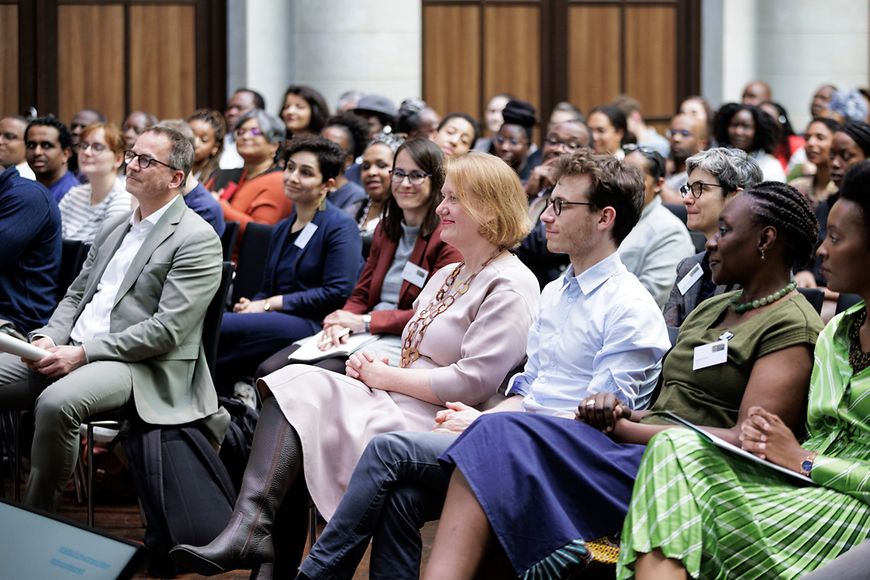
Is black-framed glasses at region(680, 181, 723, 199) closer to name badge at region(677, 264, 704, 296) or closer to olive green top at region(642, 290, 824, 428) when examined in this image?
name badge at region(677, 264, 704, 296)

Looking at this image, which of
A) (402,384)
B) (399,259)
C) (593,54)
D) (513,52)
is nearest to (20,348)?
(402,384)

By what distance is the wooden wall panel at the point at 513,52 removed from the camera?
11195 mm

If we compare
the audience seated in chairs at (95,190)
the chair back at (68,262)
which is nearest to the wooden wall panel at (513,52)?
the audience seated in chairs at (95,190)

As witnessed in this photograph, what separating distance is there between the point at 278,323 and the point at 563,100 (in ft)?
21.6

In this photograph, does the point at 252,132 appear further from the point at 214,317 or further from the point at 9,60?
the point at 9,60

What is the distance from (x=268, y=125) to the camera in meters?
7.02

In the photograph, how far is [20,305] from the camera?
17.1ft

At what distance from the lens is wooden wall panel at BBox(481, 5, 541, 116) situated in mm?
11195

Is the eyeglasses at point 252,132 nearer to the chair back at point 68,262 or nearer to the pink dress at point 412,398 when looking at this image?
the chair back at point 68,262

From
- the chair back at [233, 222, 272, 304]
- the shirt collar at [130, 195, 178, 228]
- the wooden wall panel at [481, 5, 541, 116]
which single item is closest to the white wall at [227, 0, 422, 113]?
the wooden wall panel at [481, 5, 541, 116]

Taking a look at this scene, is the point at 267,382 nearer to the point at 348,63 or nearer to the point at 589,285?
the point at 589,285

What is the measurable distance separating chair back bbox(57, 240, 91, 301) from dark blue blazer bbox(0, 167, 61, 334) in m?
0.06

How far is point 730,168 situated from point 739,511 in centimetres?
178

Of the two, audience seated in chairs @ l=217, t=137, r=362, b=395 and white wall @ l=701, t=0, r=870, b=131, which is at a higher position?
white wall @ l=701, t=0, r=870, b=131
